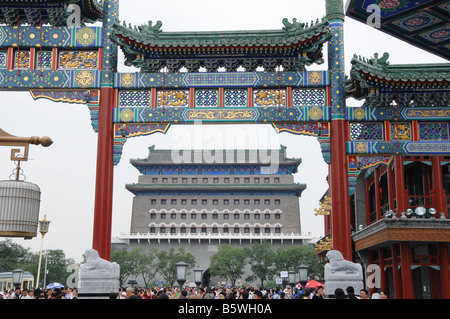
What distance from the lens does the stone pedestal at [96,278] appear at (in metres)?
11.9

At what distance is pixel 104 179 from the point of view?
43.5 feet

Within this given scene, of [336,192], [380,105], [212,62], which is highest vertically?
[212,62]

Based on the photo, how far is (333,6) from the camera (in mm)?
14211

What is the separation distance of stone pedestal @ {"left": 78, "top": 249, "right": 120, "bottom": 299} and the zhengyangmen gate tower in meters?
1.13

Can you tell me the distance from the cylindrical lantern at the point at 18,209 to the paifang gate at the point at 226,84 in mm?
10048

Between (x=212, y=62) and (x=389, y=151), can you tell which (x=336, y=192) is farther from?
(x=212, y=62)

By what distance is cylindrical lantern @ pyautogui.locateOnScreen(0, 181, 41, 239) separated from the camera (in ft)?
10.5

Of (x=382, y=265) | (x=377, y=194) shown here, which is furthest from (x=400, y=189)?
(x=382, y=265)

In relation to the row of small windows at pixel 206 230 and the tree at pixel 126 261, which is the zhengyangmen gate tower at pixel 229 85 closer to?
the tree at pixel 126 261

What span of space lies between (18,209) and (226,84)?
35.8 feet

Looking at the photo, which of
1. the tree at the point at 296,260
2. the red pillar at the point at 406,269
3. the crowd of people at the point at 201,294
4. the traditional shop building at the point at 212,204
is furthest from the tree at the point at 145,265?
the red pillar at the point at 406,269

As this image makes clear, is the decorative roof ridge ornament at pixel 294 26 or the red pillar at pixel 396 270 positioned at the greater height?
the decorative roof ridge ornament at pixel 294 26
